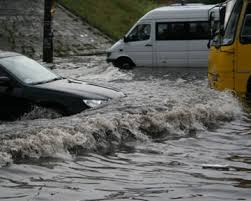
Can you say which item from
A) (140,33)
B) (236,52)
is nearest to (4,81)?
(236,52)

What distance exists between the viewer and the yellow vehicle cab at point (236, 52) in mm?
13031

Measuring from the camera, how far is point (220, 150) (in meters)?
8.70

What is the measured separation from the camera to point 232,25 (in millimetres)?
13430

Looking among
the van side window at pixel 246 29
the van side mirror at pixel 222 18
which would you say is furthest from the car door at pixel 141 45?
the van side window at pixel 246 29

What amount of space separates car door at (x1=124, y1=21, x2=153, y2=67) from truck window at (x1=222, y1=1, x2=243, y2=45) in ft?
33.0

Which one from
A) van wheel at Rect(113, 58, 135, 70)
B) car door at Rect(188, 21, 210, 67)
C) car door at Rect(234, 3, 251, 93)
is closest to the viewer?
car door at Rect(234, 3, 251, 93)

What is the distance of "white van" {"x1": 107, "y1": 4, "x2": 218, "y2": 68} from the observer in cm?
2333

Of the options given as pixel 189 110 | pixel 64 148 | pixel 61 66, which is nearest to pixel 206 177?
pixel 64 148

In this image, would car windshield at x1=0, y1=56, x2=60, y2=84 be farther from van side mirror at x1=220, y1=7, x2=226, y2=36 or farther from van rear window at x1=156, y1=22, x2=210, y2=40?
van rear window at x1=156, y1=22, x2=210, y2=40

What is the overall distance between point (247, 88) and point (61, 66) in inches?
560

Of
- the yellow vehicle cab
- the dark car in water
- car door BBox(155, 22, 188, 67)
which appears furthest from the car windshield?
car door BBox(155, 22, 188, 67)

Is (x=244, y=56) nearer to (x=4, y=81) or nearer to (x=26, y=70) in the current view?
(x=26, y=70)

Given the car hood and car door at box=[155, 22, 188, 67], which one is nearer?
the car hood

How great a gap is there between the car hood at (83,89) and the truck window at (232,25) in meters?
3.30
